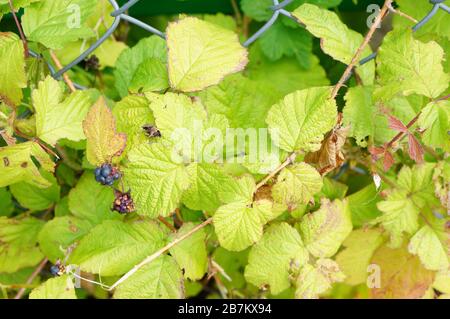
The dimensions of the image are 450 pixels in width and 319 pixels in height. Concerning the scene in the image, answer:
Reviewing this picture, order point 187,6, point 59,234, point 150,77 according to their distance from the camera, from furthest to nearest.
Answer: point 187,6 < point 59,234 < point 150,77

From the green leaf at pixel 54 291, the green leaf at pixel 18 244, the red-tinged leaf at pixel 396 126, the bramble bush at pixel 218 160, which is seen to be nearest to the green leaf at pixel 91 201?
the bramble bush at pixel 218 160

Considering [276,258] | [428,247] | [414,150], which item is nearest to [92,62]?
[276,258]

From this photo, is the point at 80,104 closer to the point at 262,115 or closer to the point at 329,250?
the point at 262,115

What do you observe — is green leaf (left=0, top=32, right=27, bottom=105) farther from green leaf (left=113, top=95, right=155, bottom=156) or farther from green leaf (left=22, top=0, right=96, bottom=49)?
green leaf (left=113, top=95, right=155, bottom=156)

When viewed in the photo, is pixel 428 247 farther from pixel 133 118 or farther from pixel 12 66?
pixel 12 66

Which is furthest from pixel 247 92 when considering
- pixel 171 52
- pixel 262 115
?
pixel 171 52
